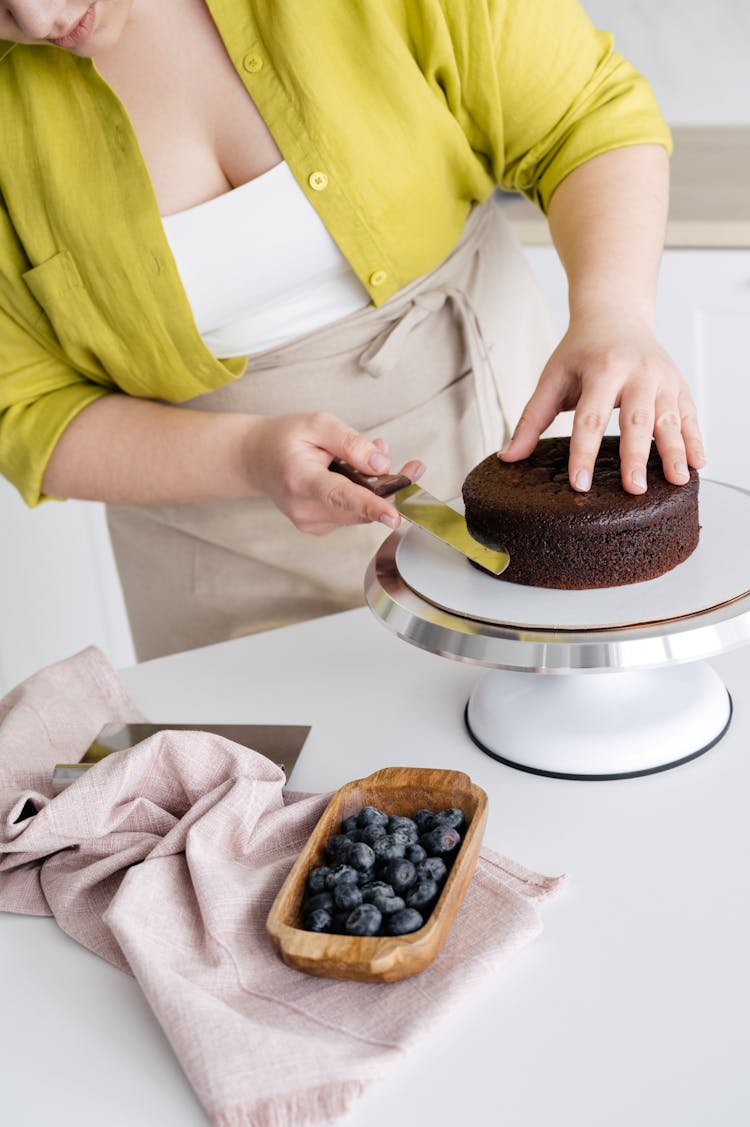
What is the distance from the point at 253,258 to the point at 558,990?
29.5 inches

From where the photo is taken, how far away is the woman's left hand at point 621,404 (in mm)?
928

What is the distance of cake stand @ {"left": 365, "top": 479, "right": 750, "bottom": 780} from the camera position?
2.68 ft

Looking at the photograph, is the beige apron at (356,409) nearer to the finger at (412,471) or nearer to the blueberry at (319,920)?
the finger at (412,471)

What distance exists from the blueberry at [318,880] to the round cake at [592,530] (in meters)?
0.29

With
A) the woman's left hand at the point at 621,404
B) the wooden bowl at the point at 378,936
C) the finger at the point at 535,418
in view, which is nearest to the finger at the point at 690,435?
the woman's left hand at the point at 621,404

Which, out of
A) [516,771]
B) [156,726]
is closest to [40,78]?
[156,726]

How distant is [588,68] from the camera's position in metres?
1.19

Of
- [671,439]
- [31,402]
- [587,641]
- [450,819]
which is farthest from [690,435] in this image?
[31,402]

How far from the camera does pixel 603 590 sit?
90 cm

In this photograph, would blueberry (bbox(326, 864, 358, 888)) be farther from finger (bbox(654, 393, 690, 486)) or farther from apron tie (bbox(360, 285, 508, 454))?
apron tie (bbox(360, 285, 508, 454))

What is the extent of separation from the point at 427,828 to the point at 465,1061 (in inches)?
6.0

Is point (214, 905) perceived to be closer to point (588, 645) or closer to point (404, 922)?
point (404, 922)

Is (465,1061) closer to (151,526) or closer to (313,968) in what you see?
(313,968)

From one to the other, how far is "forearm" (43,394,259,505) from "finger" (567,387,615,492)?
0.36m
